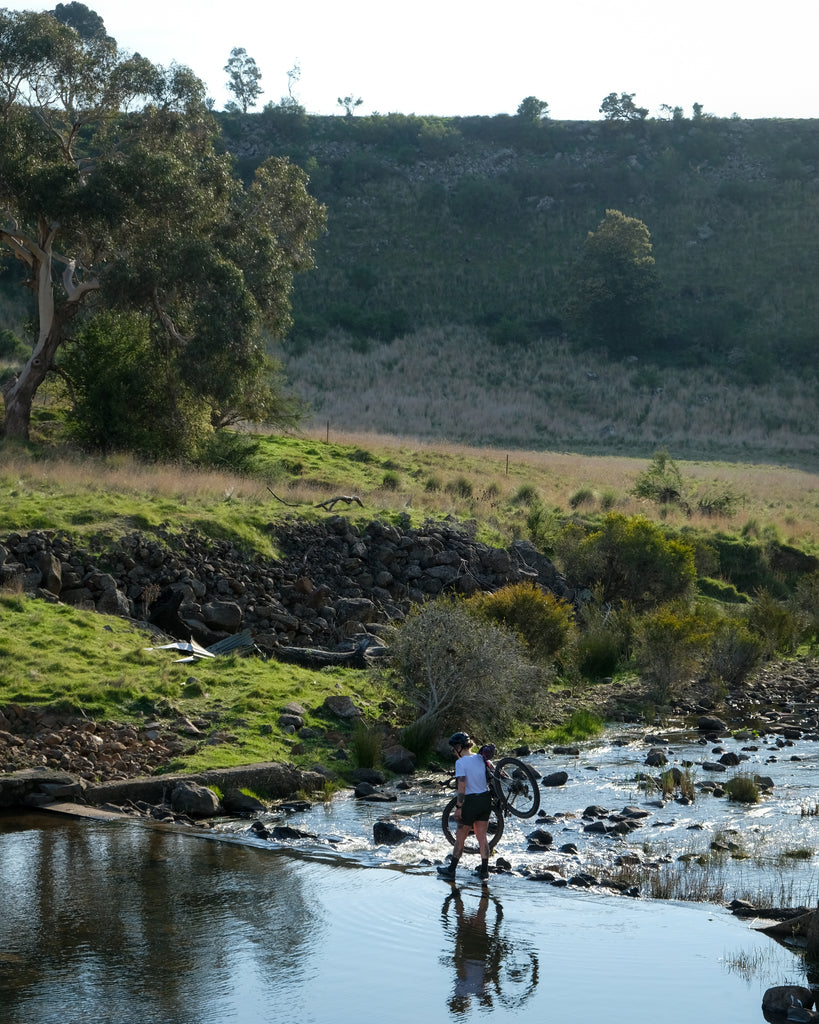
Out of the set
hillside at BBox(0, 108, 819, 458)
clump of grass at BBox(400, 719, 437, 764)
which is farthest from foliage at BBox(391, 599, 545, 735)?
hillside at BBox(0, 108, 819, 458)

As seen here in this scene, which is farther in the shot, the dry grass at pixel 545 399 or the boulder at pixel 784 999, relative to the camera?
the dry grass at pixel 545 399

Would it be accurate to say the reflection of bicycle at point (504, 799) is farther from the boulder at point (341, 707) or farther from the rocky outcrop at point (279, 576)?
the rocky outcrop at point (279, 576)

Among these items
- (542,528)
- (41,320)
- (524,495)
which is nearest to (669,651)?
(542,528)

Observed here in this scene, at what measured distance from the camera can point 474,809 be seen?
10969mm

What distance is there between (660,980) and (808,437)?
62.2 meters

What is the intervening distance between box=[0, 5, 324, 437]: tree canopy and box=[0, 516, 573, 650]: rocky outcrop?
713cm

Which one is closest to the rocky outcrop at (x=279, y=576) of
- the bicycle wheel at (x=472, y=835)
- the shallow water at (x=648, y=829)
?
the shallow water at (x=648, y=829)

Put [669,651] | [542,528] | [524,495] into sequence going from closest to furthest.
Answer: [669,651]
[542,528]
[524,495]

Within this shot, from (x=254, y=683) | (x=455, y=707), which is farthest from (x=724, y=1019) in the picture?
(x=254, y=683)

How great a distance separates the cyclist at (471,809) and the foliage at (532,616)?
9334mm

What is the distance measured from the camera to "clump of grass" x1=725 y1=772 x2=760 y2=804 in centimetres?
1380

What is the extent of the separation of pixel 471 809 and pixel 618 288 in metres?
74.0

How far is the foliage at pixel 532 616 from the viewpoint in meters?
20.7

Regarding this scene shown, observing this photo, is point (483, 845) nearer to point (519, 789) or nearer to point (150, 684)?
point (519, 789)
